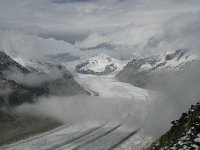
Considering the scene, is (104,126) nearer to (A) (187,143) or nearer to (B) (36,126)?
(B) (36,126)

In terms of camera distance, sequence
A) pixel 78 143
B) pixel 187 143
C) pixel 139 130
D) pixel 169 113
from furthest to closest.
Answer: pixel 169 113 < pixel 139 130 < pixel 78 143 < pixel 187 143

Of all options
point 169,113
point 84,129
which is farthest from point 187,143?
point 169,113

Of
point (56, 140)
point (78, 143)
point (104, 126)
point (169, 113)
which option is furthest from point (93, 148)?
point (169, 113)

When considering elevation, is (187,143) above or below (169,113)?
above

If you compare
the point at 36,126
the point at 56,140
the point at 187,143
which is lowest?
the point at 36,126

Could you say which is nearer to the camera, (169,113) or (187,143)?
(187,143)

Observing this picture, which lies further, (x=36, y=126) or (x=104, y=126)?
(x=36, y=126)

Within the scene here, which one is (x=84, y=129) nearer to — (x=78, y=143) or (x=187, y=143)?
(x=78, y=143)

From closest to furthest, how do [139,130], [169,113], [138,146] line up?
[138,146], [139,130], [169,113]

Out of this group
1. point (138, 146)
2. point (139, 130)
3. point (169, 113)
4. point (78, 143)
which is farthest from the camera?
point (169, 113)
